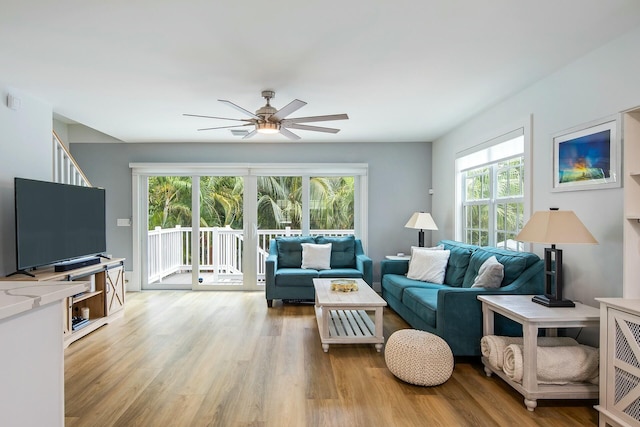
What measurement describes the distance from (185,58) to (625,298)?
11.0 feet

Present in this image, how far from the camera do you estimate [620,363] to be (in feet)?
6.77

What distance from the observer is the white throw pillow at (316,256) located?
5262 mm

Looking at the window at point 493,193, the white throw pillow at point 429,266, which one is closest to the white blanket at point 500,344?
the window at point 493,193

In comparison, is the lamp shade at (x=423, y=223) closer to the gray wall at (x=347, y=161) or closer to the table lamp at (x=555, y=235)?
the gray wall at (x=347, y=161)

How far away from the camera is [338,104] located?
401 cm

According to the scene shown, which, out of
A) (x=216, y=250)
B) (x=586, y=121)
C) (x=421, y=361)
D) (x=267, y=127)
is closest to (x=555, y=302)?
(x=421, y=361)

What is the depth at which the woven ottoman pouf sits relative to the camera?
265 cm

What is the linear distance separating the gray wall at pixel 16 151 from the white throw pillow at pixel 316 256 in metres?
3.12

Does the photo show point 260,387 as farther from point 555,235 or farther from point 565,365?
point 555,235

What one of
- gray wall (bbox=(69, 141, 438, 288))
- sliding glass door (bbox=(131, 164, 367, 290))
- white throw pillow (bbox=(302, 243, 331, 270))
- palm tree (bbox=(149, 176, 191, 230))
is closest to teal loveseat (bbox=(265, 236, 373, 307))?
white throw pillow (bbox=(302, 243, 331, 270))

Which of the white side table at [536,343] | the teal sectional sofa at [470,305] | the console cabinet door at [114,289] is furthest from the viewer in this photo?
the console cabinet door at [114,289]

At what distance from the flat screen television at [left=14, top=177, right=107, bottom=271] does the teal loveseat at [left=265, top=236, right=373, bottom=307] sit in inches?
83.1

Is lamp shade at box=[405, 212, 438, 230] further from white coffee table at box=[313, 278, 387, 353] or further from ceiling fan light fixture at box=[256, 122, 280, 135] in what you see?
ceiling fan light fixture at box=[256, 122, 280, 135]

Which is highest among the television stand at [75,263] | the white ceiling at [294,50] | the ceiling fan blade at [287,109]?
the white ceiling at [294,50]
